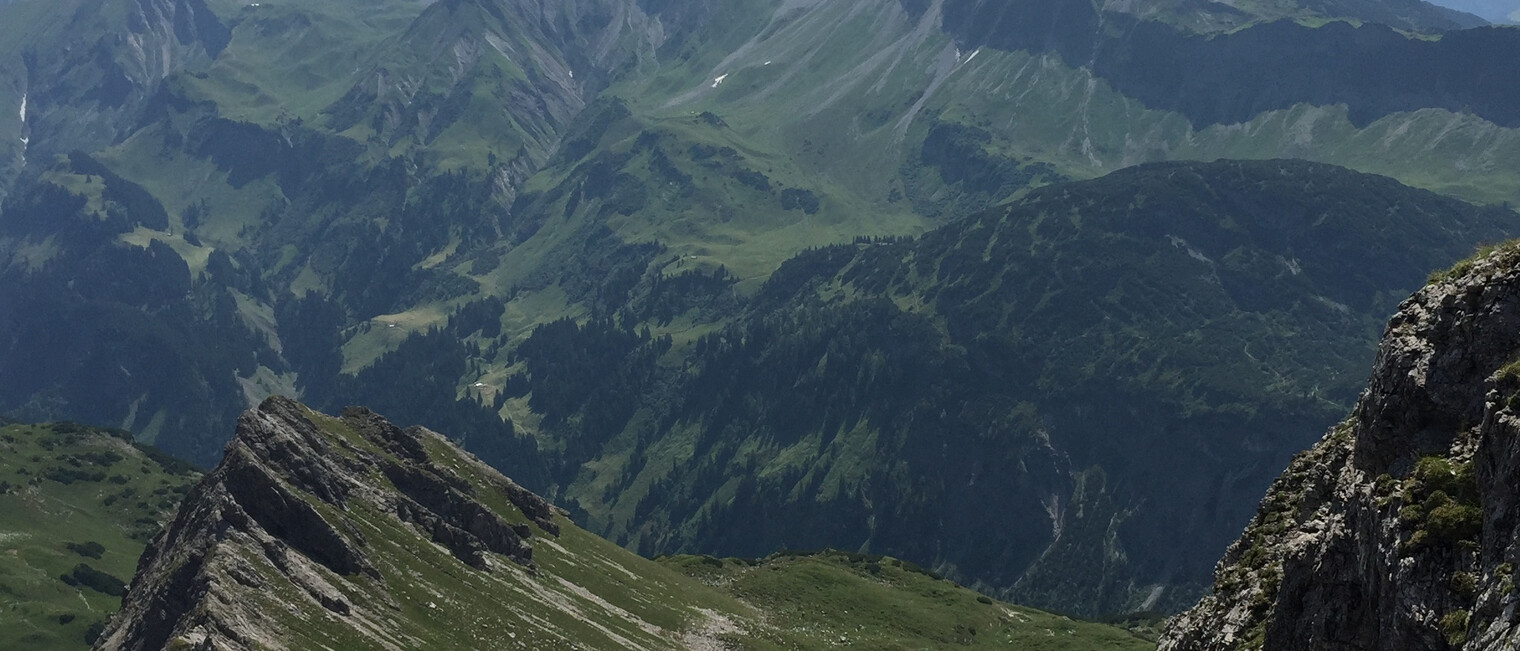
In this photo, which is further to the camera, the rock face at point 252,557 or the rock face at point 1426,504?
the rock face at point 252,557

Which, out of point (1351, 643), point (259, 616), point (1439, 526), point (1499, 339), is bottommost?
point (259, 616)

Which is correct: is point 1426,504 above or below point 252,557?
above

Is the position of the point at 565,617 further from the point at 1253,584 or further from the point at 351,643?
the point at 1253,584

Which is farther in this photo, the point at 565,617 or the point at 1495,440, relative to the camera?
the point at 565,617

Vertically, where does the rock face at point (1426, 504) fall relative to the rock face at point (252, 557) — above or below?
above

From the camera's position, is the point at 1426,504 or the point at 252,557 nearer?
the point at 1426,504

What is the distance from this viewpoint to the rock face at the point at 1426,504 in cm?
3447

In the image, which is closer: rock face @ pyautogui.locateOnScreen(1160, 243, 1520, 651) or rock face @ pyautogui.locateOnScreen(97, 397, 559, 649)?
rock face @ pyautogui.locateOnScreen(1160, 243, 1520, 651)

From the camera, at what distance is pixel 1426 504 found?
37.0 meters

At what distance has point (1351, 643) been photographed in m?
39.7

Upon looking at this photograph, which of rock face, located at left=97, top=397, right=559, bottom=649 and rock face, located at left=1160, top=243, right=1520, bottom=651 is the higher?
rock face, located at left=1160, top=243, right=1520, bottom=651

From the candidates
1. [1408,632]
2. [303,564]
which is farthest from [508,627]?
[1408,632]

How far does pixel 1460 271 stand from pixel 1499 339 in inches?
140

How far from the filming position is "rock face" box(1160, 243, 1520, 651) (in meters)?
34.5
